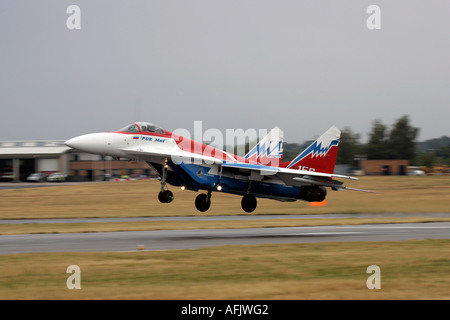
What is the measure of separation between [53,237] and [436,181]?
4971 centimetres

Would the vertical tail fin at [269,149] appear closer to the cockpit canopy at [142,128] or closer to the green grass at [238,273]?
the cockpit canopy at [142,128]

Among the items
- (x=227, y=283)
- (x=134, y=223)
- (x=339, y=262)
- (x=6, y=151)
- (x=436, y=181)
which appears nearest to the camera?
(x=227, y=283)

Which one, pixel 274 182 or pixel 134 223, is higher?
pixel 274 182

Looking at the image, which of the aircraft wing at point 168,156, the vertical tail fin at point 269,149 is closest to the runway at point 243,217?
the vertical tail fin at point 269,149

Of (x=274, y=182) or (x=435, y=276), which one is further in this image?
(x=274, y=182)

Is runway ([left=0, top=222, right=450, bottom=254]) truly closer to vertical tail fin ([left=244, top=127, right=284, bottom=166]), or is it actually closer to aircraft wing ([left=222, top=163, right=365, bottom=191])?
aircraft wing ([left=222, top=163, right=365, bottom=191])

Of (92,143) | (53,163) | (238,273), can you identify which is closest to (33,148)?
(53,163)

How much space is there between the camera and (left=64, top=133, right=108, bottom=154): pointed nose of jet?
2216 centimetres

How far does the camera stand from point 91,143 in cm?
2250

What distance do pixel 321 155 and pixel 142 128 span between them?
9789 mm

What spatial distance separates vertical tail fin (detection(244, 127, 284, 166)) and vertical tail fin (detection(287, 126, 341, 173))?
1425mm

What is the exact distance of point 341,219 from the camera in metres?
33.9
